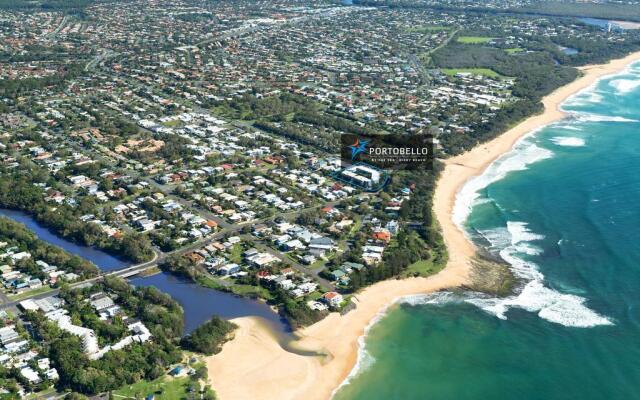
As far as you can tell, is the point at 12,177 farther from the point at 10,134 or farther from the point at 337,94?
the point at 337,94

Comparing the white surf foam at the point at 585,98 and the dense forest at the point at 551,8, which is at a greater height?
the dense forest at the point at 551,8

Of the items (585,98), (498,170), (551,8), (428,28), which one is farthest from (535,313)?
(551,8)

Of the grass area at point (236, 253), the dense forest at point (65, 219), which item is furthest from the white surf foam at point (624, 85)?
the dense forest at point (65, 219)

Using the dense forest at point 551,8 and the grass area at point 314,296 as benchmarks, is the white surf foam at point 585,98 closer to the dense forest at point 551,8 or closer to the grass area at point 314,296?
the grass area at point 314,296

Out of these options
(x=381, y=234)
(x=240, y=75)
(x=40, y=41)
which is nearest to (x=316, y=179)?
(x=381, y=234)

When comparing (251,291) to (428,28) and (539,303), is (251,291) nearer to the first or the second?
(539,303)

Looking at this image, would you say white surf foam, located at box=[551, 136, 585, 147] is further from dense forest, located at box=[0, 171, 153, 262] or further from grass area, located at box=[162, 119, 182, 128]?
dense forest, located at box=[0, 171, 153, 262]

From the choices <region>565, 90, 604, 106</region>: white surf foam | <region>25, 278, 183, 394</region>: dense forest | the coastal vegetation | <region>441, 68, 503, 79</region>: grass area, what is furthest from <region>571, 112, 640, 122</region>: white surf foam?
<region>25, 278, 183, 394</region>: dense forest
